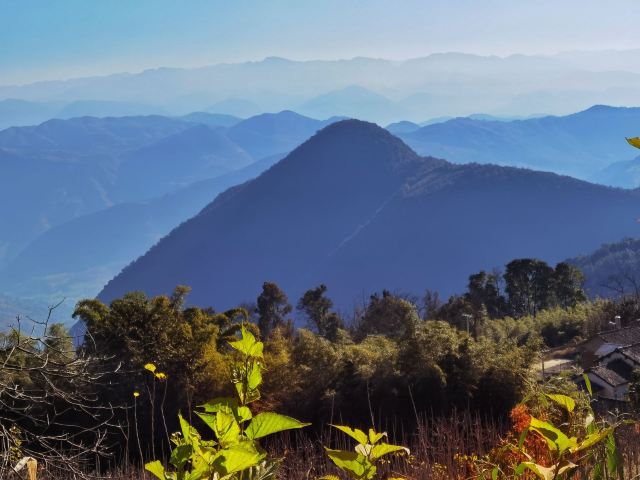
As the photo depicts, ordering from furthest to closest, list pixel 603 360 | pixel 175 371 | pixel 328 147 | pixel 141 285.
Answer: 1. pixel 328 147
2. pixel 141 285
3. pixel 603 360
4. pixel 175 371

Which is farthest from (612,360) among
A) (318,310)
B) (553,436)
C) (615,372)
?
(553,436)

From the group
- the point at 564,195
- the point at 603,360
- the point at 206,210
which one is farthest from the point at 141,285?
the point at 603,360

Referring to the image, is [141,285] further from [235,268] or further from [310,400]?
[310,400]

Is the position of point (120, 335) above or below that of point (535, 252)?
above

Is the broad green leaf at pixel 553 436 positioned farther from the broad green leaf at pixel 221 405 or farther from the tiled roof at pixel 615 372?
the tiled roof at pixel 615 372

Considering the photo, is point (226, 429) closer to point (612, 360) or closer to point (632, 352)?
point (612, 360)

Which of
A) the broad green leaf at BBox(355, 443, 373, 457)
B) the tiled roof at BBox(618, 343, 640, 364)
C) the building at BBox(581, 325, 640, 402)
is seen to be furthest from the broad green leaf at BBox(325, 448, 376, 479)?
the tiled roof at BBox(618, 343, 640, 364)

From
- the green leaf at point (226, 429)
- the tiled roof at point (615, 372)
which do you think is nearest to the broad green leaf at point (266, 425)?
the green leaf at point (226, 429)
